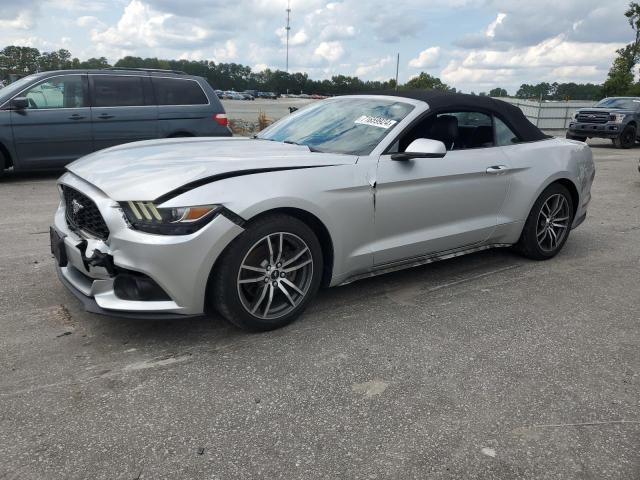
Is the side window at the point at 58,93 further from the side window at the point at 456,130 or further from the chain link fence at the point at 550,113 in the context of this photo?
the chain link fence at the point at 550,113

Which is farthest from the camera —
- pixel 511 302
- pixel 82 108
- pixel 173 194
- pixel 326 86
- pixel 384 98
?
pixel 326 86

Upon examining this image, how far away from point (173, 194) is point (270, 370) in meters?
1.10

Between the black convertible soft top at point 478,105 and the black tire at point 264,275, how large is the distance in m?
1.57

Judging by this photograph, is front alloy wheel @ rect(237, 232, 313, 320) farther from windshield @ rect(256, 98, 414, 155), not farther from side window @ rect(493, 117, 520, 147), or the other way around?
side window @ rect(493, 117, 520, 147)

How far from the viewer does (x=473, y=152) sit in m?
4.43

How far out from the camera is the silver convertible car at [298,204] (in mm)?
3053

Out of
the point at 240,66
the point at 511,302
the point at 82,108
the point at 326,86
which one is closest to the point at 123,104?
the point at 82,108

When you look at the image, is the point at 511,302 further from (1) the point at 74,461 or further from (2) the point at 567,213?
(1) the point at 74,461

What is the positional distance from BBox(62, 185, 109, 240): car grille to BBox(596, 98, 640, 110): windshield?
18822 millimetres

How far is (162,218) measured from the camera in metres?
3.01

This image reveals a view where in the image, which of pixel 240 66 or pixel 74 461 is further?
pixel 240 66

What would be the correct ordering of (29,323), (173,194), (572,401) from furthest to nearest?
(29,323), (173,194), (572,401)

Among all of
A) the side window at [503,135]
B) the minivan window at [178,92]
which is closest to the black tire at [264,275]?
the side window at [503,135]

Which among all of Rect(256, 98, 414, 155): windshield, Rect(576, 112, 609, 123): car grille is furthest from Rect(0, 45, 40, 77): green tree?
Rect(256, 98, 414, 155): windshield
